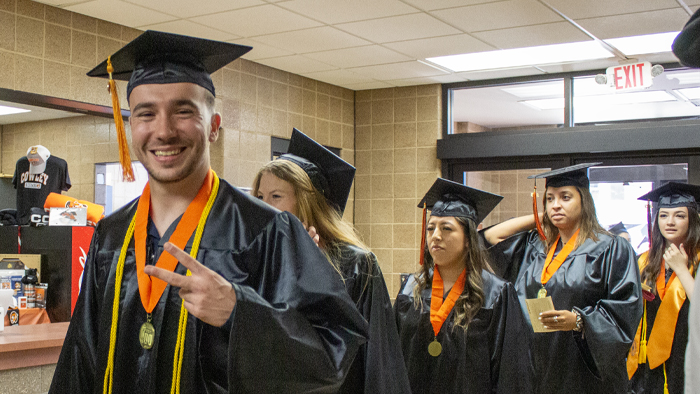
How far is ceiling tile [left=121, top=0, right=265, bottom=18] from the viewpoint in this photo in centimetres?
475

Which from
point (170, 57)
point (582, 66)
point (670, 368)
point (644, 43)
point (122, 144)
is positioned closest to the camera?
point (170, 57)

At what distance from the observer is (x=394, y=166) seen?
7.70 metres

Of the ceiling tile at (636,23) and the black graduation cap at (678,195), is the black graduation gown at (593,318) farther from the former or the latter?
the ceiling tile at (636,23)

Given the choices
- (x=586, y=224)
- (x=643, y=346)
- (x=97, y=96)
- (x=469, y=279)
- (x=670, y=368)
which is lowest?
(x=670, y=368)

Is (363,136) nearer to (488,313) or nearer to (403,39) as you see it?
(403,39)

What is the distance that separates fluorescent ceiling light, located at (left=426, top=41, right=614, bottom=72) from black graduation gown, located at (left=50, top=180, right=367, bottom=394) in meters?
5.06

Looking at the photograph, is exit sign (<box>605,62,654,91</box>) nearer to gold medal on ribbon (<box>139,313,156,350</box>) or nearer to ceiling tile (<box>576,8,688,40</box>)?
ceiling tile (<box>576,8,688,40</box>)

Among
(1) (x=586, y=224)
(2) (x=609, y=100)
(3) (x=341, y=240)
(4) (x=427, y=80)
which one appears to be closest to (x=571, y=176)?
(1) (x=586, y=224)

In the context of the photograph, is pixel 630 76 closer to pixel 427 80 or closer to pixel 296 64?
pixel 427 80

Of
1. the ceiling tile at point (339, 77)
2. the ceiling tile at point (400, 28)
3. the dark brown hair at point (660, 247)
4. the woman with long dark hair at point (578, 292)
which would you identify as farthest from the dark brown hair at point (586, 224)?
the ceiling tile at point (339, 77)

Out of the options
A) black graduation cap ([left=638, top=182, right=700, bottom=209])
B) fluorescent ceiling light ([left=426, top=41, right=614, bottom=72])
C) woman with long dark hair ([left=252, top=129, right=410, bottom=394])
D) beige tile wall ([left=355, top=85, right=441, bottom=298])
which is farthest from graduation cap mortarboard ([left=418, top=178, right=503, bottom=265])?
beige tile wall ([left=355, top=85, right=441, bottom=298])

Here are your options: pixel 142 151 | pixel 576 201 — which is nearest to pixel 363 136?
pixel 576 201

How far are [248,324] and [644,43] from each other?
212 inches

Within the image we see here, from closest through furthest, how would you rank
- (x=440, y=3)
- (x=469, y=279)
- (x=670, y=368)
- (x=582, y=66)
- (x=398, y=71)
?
(x=469, y=279)
(x=670, y=368)
(x=440, y=3)
(x=582, y=66)
(x=398, y=71)
